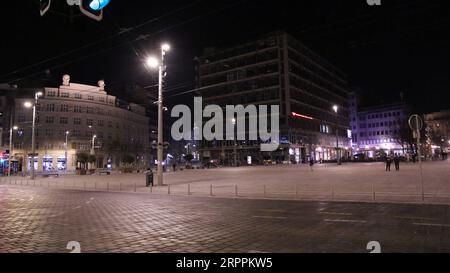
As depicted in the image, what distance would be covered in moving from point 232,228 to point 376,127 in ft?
491

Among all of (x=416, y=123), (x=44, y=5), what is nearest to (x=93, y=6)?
(x=44, y=5)

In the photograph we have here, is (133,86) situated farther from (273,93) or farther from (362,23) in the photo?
(362,23)

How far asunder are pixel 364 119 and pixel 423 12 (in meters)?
144

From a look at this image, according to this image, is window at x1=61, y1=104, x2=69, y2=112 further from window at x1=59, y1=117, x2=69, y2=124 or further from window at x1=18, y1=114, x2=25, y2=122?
window at x1=18, y1=114, x2=25, y2=122

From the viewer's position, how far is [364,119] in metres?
151

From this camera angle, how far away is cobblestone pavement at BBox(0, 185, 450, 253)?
702 centimetres

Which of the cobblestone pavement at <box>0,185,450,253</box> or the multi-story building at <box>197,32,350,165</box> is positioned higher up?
the multi-story building at <box>197,32,350,165</box>

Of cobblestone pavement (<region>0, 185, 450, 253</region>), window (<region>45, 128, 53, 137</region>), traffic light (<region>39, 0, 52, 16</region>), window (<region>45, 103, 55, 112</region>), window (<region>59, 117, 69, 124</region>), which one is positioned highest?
window (<region>45, 103, 55, 112</region>)
